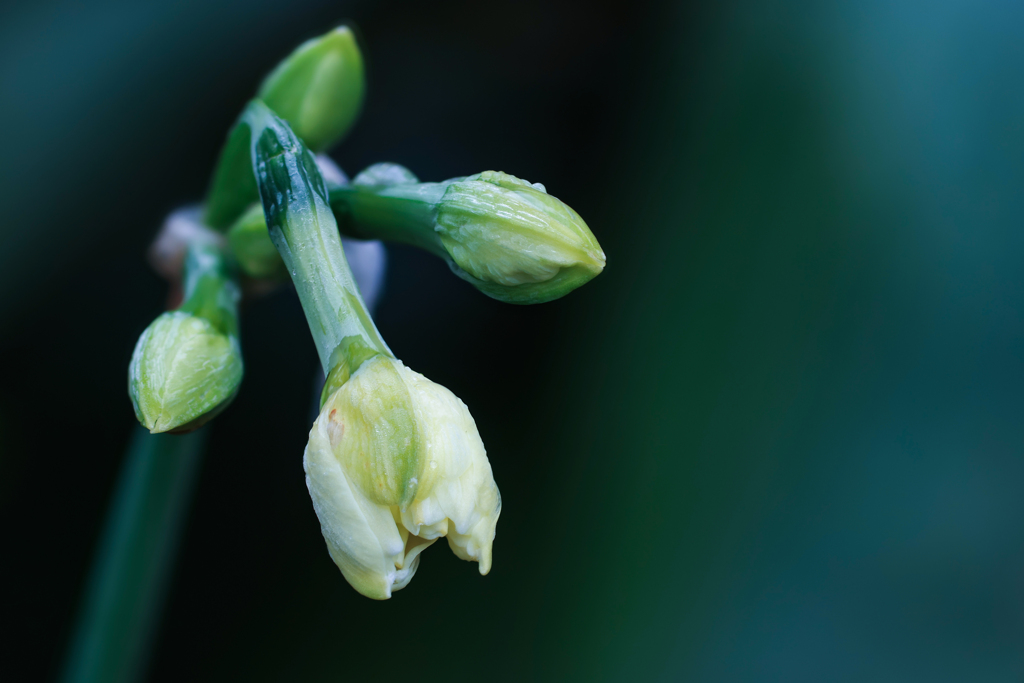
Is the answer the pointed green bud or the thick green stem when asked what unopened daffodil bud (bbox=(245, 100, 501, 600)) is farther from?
the pointed green bud

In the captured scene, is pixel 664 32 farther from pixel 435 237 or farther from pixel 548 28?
pixel 435 237

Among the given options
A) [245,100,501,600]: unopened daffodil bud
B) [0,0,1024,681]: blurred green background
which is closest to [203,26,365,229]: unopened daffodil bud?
[245,100,501,600]: unopened daffodil bud

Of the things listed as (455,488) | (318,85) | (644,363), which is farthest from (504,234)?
(644,363)

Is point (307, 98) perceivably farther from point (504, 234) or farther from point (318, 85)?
point (504, 234)

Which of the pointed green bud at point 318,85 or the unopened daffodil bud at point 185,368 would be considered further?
the pointed green bud at point 318,85

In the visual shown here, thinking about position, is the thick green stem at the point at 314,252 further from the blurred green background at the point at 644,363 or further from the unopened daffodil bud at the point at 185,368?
the blurred green background at the point at 644,363

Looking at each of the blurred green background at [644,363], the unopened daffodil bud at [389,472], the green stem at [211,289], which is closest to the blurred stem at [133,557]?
the green stem at [211,289]
